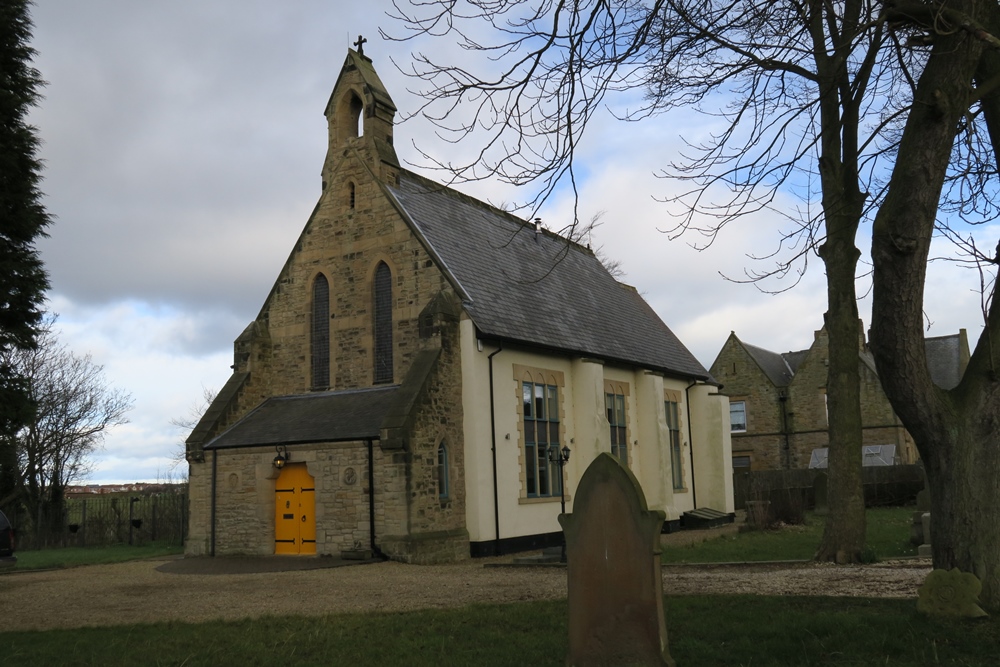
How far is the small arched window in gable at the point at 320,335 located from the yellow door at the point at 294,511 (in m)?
3.37

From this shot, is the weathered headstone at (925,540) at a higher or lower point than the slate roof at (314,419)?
lower

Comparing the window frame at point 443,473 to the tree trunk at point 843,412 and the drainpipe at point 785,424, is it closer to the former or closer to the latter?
the tree trunk at point 843,412

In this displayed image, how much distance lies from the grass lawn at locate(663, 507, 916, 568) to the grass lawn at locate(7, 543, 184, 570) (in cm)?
1512

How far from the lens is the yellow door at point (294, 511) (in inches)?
851

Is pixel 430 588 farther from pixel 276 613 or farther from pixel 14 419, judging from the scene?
pixel 14 419

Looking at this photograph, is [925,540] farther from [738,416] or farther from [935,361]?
[935,361]

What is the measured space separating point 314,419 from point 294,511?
7.71ft

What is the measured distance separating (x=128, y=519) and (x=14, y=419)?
53.9 ft

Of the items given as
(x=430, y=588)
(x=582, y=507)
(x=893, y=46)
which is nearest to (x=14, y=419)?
(x=430, y=588)

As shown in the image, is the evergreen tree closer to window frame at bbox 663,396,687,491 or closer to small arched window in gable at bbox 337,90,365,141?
small arched window in gable at bbox 337,90,365,141

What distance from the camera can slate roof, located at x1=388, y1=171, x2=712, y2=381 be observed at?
2398cm

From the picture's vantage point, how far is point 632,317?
3406 cm

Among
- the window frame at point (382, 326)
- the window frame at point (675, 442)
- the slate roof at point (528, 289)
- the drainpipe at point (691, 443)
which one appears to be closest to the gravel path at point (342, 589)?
the window frame at point (382, 326)

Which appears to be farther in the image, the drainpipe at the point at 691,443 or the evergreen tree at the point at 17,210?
the drainpipe at the point at 691,443
